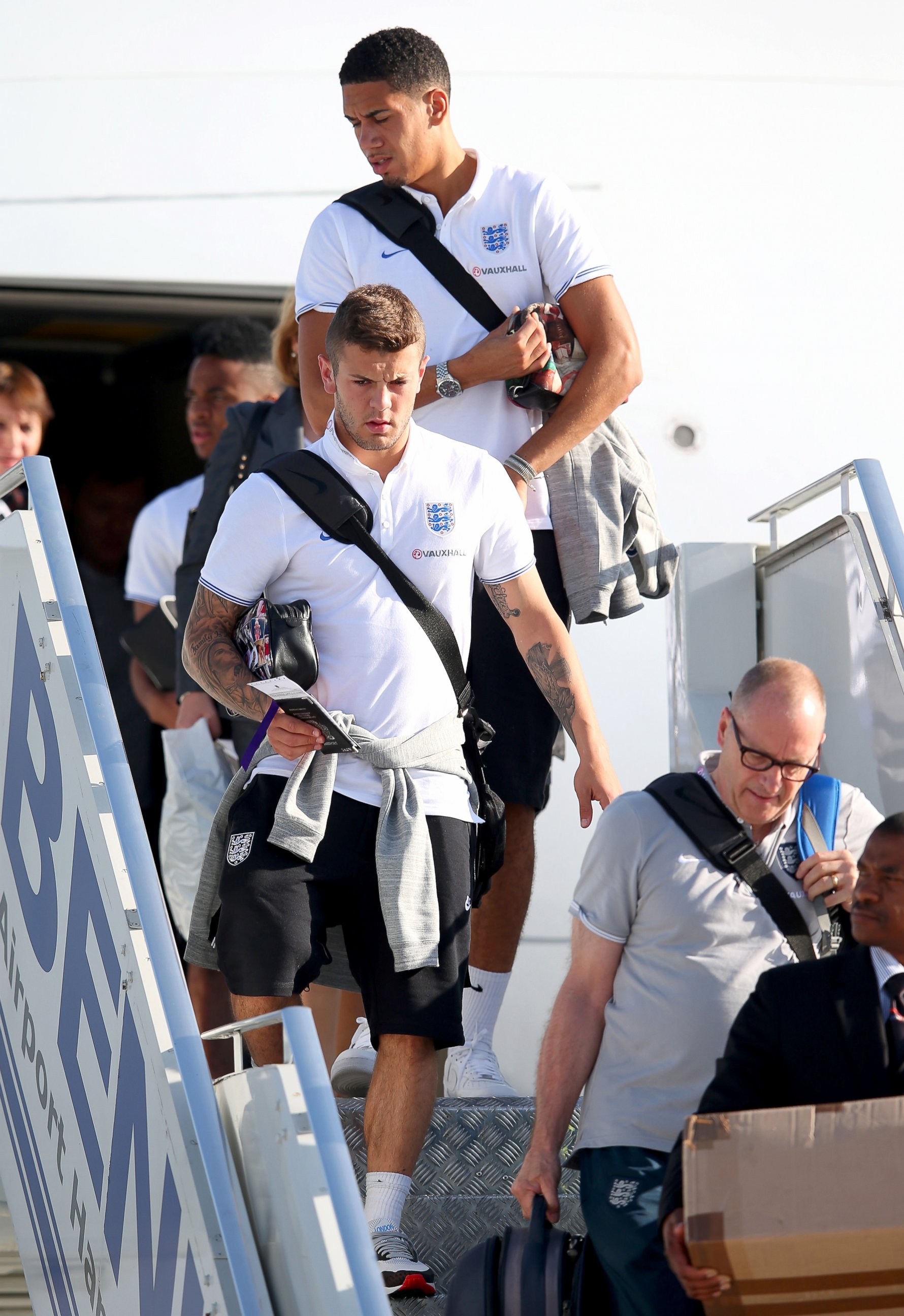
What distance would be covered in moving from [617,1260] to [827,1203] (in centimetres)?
62

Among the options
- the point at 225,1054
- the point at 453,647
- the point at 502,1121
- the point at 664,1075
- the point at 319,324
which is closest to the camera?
the point at 664,1075

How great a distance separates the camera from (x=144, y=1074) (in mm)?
2428

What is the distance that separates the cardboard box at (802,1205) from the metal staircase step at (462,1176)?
3.88 ft

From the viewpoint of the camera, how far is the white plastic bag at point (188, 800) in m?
4.54

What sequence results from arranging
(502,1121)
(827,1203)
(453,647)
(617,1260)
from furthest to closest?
1. (502,1121)
2. (453,647)
3. (617,1260)
4. (827,1203)

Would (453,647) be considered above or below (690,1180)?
above

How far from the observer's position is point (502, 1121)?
3.37 metres

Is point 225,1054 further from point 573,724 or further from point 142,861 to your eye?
point 142,861

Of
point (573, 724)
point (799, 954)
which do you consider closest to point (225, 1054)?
point (573, 724)

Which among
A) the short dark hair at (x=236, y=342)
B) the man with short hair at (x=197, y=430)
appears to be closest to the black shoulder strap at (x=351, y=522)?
the man with short hair at (x=197, y=430)

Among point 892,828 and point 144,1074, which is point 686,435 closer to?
point 892,828

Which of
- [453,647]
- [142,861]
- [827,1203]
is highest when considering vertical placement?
[453,647]

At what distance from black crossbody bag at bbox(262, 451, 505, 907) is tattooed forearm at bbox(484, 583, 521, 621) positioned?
0.76ft

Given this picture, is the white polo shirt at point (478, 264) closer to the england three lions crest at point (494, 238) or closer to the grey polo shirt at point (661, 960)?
the england three lions crest at point (494, 238)
